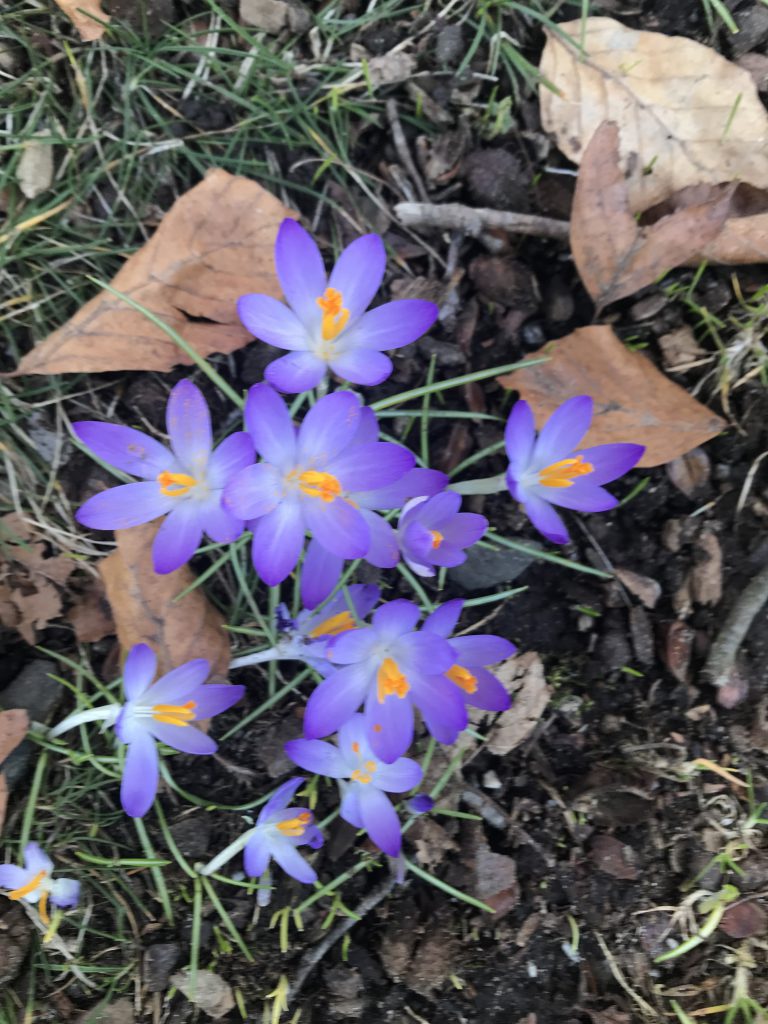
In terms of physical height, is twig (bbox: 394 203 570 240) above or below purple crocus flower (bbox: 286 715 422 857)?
above

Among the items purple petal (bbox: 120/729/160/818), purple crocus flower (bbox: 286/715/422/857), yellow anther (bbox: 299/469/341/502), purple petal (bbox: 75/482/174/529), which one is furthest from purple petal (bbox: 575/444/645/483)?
purple petal (bbox: 120/729/160/818)

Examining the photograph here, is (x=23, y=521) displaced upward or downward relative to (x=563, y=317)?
downward

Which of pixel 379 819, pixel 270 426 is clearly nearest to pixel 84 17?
pixel 270 426

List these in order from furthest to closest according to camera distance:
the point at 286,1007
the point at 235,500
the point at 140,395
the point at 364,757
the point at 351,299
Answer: the point at 140,395
the point at 286,1007
the point at 364,757
the point at 351,299
the point at 235,500

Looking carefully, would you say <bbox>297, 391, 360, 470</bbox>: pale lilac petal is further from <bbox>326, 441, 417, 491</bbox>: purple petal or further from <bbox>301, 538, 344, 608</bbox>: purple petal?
<bbox>301, 538, 344, 608</bbox>: purple petal

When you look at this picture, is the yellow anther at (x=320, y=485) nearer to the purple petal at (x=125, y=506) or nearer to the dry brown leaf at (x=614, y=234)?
the purple petal at (x=125, y=506)

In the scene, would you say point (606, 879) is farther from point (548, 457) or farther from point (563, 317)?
point (563, 317)

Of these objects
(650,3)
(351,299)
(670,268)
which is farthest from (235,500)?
(650,3)
